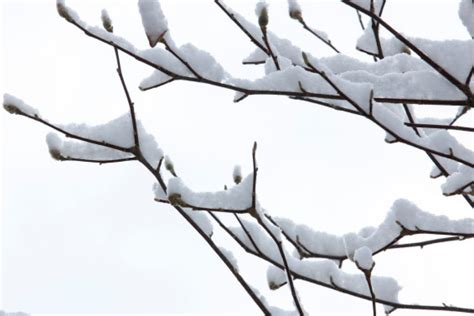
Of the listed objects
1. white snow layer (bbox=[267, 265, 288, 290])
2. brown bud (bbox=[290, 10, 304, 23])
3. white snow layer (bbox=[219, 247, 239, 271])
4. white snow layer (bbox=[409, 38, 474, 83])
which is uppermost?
brown bud (bbox=[290, 10, 304, 23])

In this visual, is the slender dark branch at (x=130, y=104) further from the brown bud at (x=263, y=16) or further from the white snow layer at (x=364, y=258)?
the white snow layer at (x=364, y=258)

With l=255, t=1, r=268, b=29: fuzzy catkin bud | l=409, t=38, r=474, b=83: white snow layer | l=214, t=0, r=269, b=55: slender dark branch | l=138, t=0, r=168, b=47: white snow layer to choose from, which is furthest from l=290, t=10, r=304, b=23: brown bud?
l=409, t=38, r=474, b=83: white snow layer

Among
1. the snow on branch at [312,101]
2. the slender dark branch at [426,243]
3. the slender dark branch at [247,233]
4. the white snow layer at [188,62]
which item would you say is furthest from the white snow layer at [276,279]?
the white snow layer at [188,62]

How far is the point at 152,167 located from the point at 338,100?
0.66m

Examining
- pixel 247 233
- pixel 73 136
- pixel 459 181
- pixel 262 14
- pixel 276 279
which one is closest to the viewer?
pixel 262 14

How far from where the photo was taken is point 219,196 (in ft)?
6.82

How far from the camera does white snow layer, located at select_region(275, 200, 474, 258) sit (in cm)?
211

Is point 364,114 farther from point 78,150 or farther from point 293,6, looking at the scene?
point 78,150

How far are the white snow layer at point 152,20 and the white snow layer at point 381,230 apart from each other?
89 cm

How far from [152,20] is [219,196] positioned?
0.56 m

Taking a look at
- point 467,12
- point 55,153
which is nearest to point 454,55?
point 467,12

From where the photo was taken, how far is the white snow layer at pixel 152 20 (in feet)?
6.43

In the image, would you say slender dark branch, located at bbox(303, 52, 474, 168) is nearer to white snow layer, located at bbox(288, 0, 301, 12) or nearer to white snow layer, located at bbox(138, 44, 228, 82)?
white snow layer, located at bbox(138, 44, 228, 82)

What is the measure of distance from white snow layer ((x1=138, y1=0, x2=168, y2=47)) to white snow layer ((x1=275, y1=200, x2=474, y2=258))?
893mm
